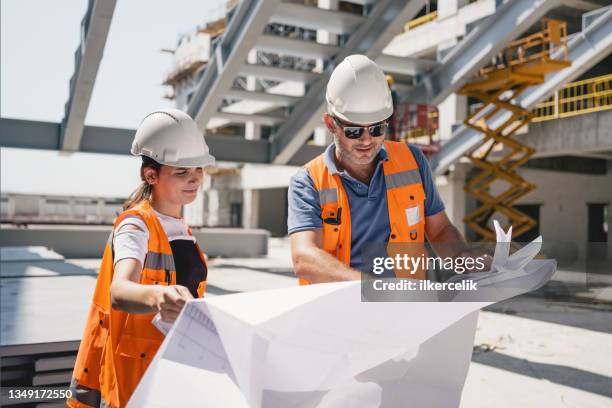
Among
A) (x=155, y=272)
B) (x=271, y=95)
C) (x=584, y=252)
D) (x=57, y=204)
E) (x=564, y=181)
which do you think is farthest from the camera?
(x=57, y=204)

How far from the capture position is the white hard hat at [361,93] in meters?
2.12

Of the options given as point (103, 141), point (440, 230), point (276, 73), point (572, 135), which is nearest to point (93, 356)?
point (440, 230)

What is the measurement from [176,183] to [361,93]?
77 centimetres

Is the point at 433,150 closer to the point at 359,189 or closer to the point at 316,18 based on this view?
the point at 316,18

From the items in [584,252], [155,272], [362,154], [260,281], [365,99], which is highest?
[365,99]

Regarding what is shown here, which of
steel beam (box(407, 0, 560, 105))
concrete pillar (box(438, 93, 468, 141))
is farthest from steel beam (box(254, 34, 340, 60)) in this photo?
concrete pillar (box(438, 93, 468, 141))

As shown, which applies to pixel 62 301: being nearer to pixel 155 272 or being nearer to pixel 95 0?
pixel 155 272

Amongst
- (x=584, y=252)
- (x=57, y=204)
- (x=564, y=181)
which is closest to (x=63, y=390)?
(x=584, y=252)

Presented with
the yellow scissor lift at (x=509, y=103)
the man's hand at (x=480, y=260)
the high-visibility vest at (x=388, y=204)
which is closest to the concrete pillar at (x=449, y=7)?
the yellow scissor lift at (x=509, y=103)

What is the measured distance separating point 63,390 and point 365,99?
228cm

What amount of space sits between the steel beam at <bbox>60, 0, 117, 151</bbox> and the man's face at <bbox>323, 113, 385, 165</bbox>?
630cm

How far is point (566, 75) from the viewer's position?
40.9ft

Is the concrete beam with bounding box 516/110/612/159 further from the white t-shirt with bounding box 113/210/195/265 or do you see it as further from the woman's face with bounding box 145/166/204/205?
the white t-shirt with bounding box 113/210/195/265

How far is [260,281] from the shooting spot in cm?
1088
